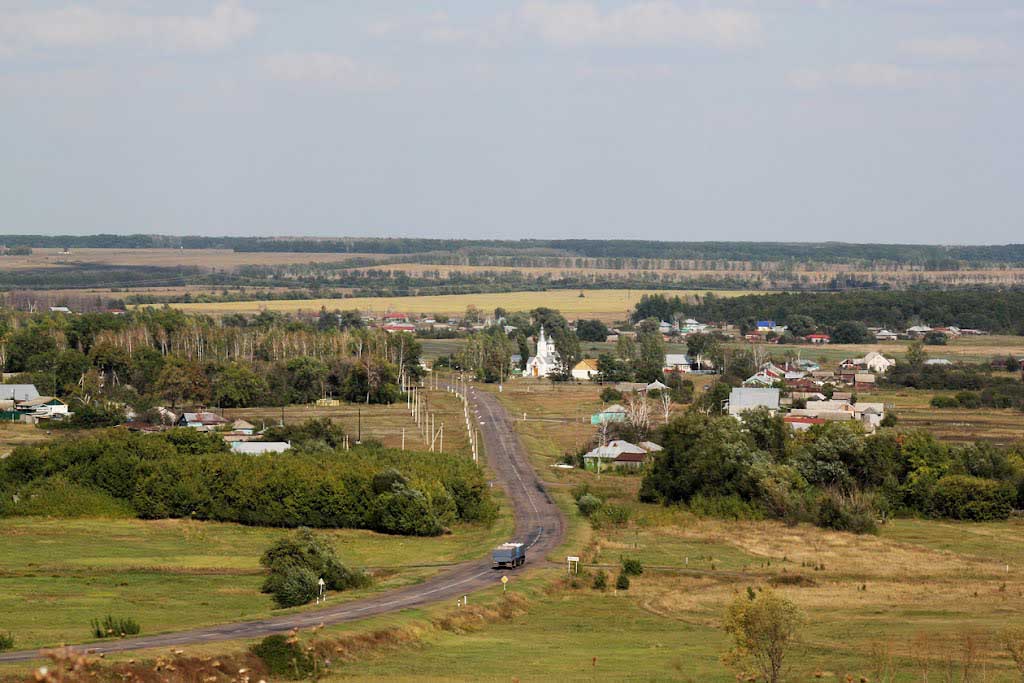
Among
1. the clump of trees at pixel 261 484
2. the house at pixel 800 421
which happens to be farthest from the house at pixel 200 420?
the house at pixel 800 421

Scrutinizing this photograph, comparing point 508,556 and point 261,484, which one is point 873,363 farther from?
point 508,556

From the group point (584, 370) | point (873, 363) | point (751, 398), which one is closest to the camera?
point (751, 398)

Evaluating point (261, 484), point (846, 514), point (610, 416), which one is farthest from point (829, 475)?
point (610, 416)

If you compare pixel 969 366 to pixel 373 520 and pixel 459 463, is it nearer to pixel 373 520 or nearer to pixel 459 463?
pixel 459 463

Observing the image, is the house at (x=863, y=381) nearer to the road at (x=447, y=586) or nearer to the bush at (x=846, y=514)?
the road at (x=447, y=586)

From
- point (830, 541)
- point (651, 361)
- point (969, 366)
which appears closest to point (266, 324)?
point (651, 361)
